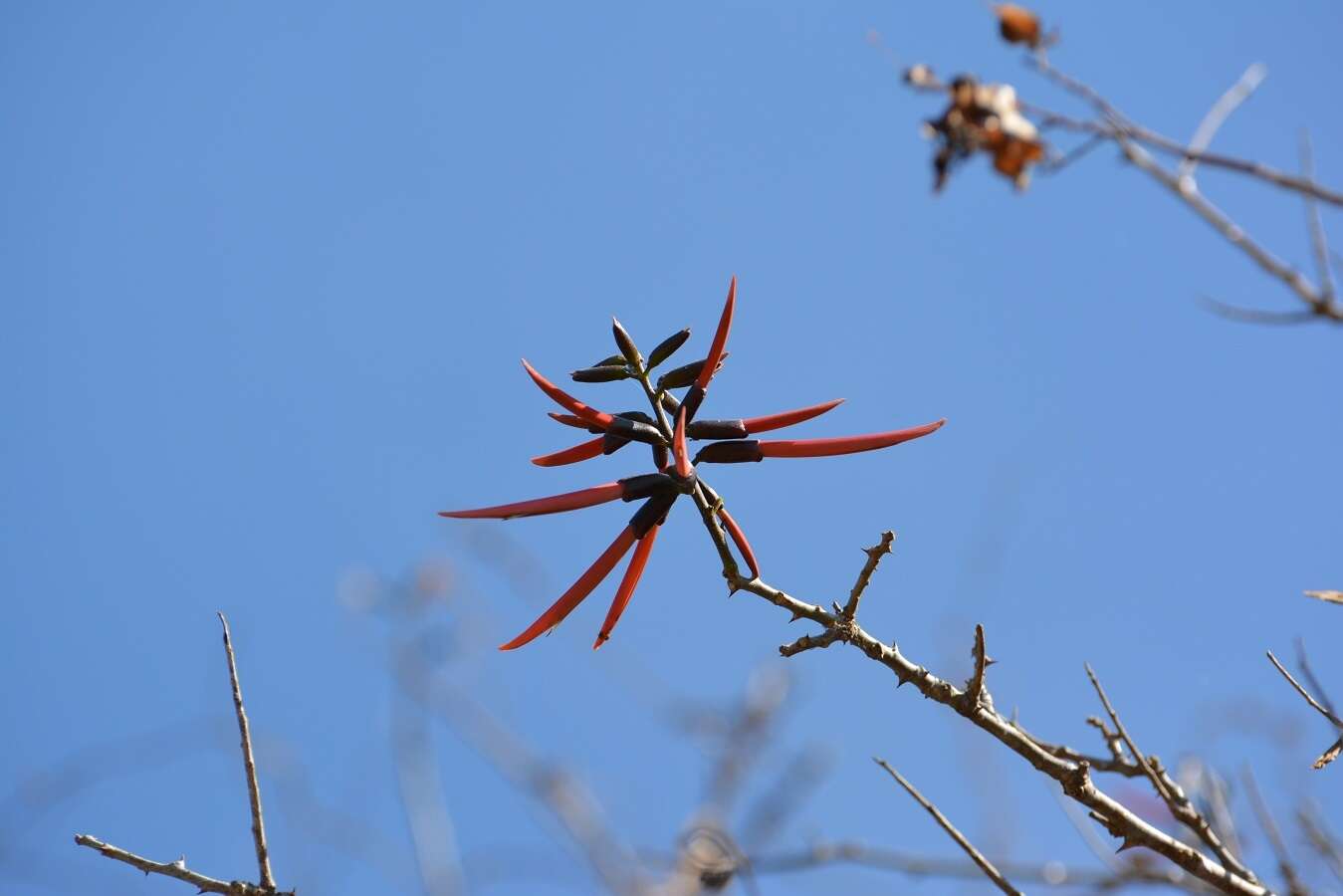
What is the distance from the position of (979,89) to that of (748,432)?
975 millimetres

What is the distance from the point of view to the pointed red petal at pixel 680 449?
2.19m

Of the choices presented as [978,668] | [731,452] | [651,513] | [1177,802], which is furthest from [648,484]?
[1177,802]

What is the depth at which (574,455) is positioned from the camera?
2.40 metres

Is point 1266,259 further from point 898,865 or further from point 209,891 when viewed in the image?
point 209,891

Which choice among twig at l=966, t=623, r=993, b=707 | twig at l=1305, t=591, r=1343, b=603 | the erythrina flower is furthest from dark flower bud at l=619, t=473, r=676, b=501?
twig at l=1305, t=591, r=1343, b=603

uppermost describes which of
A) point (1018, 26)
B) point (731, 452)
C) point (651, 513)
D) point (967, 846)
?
point (1018, 26)

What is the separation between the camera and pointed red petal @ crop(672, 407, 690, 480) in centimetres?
219

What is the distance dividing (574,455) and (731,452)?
12.8 inches

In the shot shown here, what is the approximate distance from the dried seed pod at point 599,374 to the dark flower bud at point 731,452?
24 centimetres

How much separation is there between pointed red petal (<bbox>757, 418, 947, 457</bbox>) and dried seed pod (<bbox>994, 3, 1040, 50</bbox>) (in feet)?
3.36

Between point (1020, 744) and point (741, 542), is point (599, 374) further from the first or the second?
point (1020, 744)

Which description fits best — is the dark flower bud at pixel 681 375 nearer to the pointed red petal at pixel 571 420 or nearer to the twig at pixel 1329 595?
the pointed red petal at pixel 571 420

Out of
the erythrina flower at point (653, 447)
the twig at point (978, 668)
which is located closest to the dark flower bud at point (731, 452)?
the erythrina flower at point (653, 447)

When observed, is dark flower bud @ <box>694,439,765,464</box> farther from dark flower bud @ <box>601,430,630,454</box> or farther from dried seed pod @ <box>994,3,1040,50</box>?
dried seed pod @ <box>994,3,1040,50</box>
